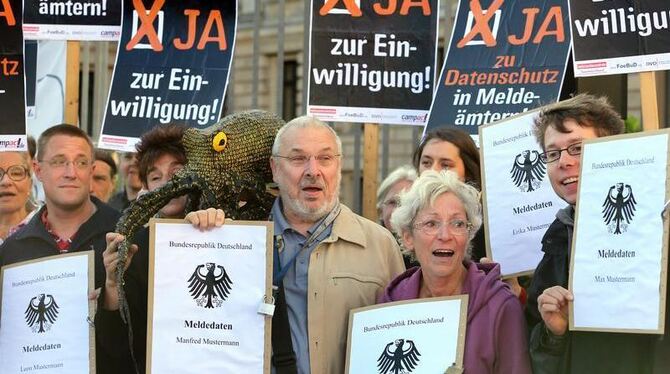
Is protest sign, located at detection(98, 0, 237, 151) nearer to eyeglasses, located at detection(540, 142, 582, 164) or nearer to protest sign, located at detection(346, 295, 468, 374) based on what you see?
protest sign, located at detection(346, 295, 468, 374)

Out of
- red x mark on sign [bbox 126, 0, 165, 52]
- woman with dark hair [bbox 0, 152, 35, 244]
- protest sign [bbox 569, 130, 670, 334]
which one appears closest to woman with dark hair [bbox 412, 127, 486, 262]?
protest sign [bbox 569, 130, 670, 334]

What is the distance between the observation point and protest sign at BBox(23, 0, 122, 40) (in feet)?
23.6

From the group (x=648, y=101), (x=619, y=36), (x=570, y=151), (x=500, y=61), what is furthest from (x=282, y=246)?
(x=500, y=61)

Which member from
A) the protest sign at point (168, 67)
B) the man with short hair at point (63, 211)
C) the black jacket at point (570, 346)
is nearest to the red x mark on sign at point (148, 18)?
the protest sign at point (168, 67)

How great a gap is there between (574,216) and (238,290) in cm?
129

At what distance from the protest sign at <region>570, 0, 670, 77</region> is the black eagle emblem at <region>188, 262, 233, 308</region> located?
2.03 meters

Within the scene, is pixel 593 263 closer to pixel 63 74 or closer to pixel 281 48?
pixel 281 48

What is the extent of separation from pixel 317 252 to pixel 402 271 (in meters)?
0.40

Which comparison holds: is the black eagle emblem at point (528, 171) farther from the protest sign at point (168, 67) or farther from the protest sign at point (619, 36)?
the protest sign at point (168, 67)

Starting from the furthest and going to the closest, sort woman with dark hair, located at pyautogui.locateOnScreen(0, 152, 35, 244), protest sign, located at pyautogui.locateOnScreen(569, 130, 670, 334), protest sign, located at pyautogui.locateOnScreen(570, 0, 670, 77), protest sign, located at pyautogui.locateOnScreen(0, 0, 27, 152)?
woman with dark hair, located at pyautogui.locateOnScreen(0, 152, 35, 244)
protest sign, located at pyautogui.locateOnScreen(0, 0, 27, 152)
protest sign, located at pyautogui.locateOnScreen(570, 0, 670, 77)
protest sign, located at pyautogui.locateOnScreen(569, 130, 670, 334)

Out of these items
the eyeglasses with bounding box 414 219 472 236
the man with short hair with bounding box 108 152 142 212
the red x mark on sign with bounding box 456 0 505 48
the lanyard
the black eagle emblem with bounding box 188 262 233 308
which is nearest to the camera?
the eyeglasses with bounding box 414 219 472 236

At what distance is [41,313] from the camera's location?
5.14m

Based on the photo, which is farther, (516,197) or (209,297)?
A: (516,197)

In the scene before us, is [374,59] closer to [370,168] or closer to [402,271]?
[370,168]
